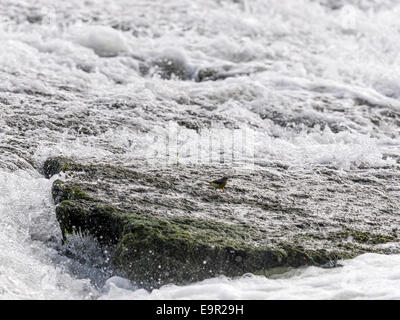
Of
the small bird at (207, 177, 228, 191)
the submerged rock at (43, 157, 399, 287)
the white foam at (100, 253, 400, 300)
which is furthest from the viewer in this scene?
the small bird at (207, 177, 228, 191)

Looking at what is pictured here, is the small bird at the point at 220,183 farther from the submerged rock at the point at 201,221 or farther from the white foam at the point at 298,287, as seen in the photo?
the white foam at the point at 298,287

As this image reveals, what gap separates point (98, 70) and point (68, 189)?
418 cm

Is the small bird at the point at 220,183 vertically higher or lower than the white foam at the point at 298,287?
lower

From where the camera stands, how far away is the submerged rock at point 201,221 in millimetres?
3537

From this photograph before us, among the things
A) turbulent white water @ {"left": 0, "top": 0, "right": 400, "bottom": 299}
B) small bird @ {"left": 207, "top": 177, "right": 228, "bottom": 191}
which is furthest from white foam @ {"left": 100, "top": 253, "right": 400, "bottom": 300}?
small bird @ {"left": 207, "top": 177, "right": 228, "bottom": 191}

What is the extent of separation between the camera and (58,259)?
376 centimetres

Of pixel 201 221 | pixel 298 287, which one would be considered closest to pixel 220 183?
pixel 201 221

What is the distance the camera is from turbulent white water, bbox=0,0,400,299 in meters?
3.60

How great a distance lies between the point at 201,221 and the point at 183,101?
11.4 ft

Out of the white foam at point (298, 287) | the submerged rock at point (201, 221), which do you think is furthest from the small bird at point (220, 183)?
the white foam at point (298, 287)

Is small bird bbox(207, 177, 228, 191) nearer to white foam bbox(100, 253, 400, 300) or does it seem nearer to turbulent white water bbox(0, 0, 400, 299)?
turbulent white water bbox(0, 0, 400, 299)

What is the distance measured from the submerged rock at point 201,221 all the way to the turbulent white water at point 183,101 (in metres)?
0.11

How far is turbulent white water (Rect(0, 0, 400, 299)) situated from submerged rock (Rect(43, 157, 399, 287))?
11 cm
